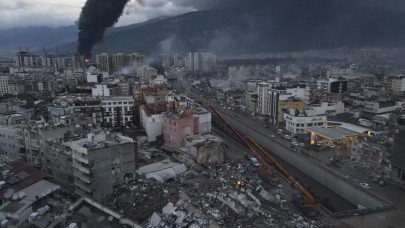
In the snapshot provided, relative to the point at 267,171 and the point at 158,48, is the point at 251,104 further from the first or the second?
the point at 158,48

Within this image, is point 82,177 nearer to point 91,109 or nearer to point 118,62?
point 91,109

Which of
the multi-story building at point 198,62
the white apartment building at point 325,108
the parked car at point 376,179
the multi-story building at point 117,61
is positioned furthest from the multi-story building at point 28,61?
the parked car at point 376,179

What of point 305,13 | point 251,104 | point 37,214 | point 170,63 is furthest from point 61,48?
point 37,214

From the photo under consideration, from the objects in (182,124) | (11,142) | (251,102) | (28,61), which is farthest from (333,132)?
(28,61)

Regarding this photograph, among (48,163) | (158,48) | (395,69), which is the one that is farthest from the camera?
(158,48)

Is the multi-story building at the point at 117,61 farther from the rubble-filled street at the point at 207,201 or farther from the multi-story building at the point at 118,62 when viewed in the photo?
the rubble-filled street at the point at 207,201

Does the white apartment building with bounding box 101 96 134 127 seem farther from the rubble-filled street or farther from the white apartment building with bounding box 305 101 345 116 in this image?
the white apartment building with bounding box 305 101 345 116

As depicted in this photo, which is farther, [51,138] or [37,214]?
[51,138]

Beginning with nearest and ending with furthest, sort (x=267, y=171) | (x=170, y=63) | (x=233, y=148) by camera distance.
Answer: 1. (x=267, y=171)
2. (x=233, y=148)
3. (x=170, y=63)
